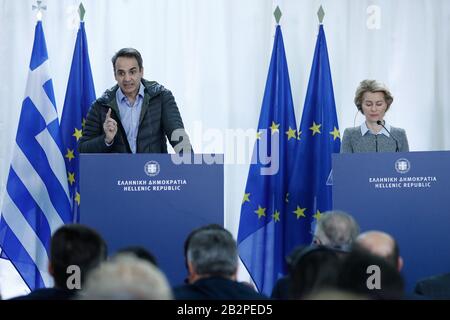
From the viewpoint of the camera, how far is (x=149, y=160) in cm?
487

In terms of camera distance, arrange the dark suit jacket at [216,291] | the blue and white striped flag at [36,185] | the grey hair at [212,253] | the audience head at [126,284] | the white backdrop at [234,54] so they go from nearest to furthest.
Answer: the audience head at [126,284], the dark suit jacket at [216,291], the grey hair at [212,253], the blue and white striped flag at [36,185], the white backdrop at [234,54]

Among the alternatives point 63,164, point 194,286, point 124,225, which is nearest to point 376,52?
point 63,164

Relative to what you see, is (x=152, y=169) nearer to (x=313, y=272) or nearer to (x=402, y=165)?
(x=402, y=165)

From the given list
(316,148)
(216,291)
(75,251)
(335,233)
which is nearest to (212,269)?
(216,291)

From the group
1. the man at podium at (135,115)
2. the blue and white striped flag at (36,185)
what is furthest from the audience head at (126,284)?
the blue and white striped flag at (36,185)

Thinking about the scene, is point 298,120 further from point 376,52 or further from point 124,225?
point 124,225

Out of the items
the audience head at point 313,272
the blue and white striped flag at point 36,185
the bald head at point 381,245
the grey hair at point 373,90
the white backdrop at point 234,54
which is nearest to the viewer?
the audience head at point 313,272

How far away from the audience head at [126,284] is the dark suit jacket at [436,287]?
5.55ft

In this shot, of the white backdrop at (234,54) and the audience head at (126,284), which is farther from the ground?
the white backdrop at (234,54)

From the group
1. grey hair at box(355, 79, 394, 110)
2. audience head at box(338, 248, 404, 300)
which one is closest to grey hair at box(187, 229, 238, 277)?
audience head at box(338, 248, 404, 300)

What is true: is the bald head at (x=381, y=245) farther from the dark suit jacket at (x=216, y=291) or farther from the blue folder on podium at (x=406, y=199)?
the blue folder on podium at (x=406, y=199)

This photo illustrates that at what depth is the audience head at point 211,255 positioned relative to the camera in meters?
3.36

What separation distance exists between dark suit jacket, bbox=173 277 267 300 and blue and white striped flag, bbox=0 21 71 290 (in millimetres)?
3323

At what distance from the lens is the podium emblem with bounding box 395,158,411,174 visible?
500cm
